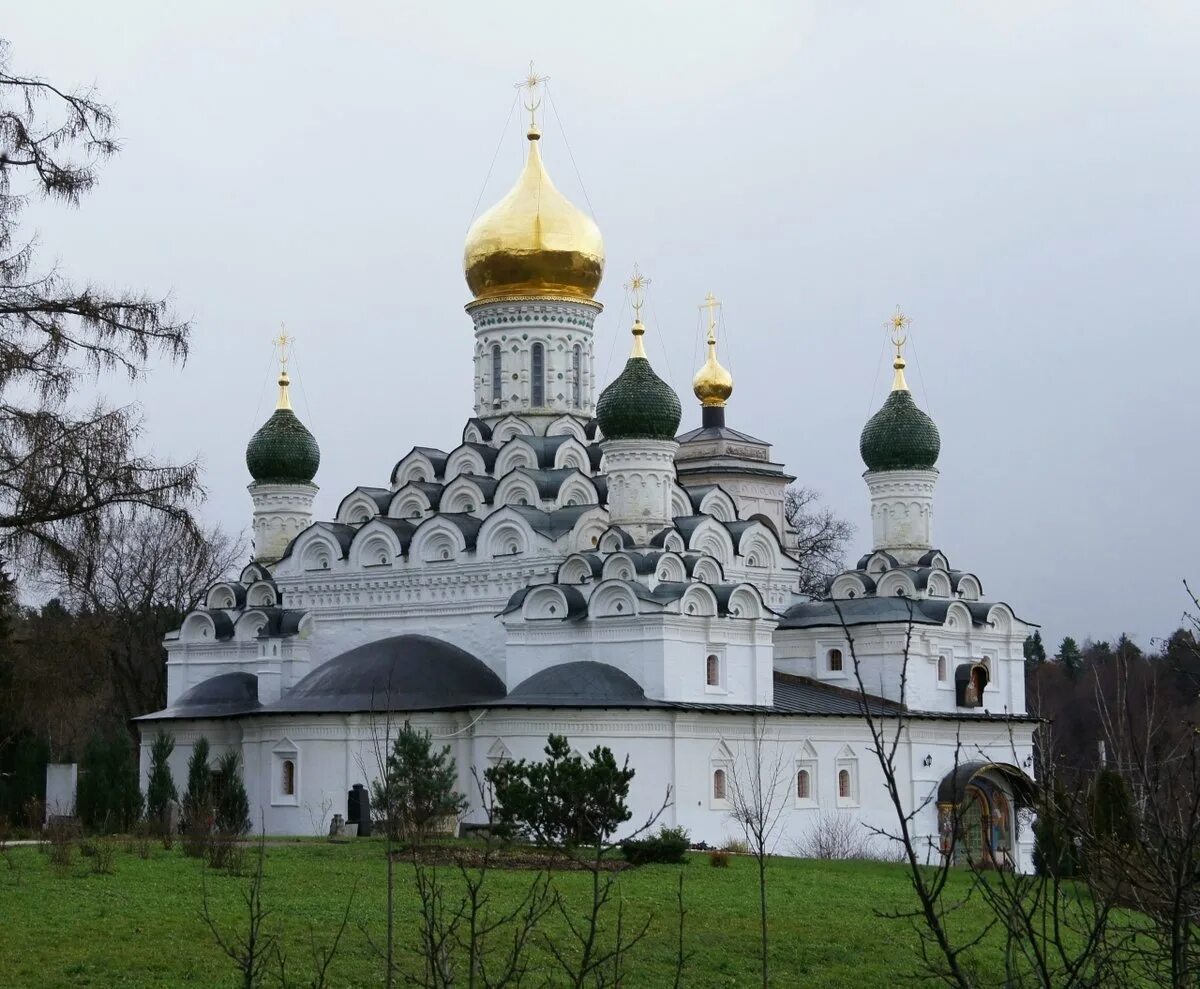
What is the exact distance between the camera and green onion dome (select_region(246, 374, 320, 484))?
27.8 metres

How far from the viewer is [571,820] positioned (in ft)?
49.9

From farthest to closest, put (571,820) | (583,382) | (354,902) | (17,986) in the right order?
(583,382)
(571,820)
(354,902)
(17,986)

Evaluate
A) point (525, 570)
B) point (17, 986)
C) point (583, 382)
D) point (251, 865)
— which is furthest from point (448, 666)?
point (17, 986)

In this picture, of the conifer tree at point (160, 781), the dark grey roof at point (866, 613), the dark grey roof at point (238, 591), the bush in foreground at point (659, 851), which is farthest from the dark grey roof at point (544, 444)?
the bush in foreground at point (659, 851)

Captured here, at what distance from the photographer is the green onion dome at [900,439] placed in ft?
90.0

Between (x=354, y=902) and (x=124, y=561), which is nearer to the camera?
(x=354, y=902)

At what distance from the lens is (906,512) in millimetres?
27656

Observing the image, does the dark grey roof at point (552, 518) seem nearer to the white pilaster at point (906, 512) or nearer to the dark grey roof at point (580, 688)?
the dark grey roof at point (580, 688)

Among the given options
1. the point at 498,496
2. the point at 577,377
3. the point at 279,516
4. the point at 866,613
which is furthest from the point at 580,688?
the point at 279,516

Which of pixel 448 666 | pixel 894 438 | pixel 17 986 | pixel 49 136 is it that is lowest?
pixel 17 986

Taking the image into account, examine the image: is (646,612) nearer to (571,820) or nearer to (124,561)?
(571,820)

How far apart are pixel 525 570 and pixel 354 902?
40.6 ft

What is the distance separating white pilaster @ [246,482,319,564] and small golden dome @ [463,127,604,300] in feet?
14.1

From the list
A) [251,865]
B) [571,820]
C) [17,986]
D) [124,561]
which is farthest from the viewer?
[124,561]
